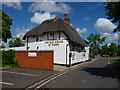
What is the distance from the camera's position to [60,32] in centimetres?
2277

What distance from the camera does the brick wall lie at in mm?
15305

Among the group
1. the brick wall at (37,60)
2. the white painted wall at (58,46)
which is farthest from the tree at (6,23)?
the brick wall at (37,60)

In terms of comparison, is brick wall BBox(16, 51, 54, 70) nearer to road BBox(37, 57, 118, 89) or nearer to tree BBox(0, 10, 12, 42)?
road BBox(37, 57, 118, 89)

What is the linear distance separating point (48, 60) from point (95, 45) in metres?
65.1

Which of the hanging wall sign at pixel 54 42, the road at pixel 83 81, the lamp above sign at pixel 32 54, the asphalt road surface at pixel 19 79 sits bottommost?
the road at pixel 83 81

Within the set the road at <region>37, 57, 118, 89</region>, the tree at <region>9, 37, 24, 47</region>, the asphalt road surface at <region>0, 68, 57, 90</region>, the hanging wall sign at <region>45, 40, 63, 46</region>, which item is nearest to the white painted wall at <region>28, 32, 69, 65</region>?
the hanging wall sign at <region>45, 40, 63, 46</region>

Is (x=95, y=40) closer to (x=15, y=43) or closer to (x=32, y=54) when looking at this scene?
(x=15, y=43)

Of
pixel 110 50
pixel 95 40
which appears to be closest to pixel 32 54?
pixel 95 40

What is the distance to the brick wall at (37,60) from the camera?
15.3 m

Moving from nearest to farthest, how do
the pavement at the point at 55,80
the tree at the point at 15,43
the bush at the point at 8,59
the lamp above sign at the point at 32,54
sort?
the pavement at the point at 55,80
the lamp above sign at the point at 32,54
the bush at the point at 8,59
the tree at the point at 15,43

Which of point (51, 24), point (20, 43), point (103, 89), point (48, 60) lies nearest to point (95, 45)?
point (20, 43)

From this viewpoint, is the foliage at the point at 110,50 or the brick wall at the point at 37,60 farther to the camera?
the foliage at the point at 110,50

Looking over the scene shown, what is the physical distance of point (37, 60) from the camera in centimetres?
1605

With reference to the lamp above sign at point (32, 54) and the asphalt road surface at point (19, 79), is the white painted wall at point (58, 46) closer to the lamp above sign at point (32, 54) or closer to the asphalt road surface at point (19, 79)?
the lamp above sign at point (32, 54)
